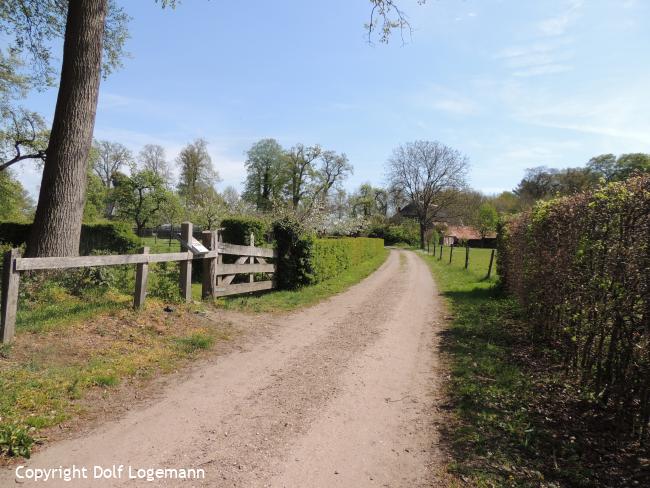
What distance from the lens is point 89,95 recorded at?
7883 mm

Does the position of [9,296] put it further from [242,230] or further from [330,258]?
[330,258]

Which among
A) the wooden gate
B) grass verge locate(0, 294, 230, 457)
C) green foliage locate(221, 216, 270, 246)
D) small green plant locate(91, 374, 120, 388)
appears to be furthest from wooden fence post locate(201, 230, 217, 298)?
small green plant locate(91, 374, 120, 388)

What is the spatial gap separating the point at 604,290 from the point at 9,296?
291 inches

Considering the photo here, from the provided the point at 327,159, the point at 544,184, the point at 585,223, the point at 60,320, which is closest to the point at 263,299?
the point at 60,320

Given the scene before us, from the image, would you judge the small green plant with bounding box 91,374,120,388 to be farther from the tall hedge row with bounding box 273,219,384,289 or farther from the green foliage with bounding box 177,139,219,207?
the green foliage with bounding box 177,139,219,207

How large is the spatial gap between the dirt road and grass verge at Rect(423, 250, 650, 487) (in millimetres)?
322

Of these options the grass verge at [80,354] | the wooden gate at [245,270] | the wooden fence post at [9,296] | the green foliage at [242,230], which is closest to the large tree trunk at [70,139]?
the grass verge at [80,354]

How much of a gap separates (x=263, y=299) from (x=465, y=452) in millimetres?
7699

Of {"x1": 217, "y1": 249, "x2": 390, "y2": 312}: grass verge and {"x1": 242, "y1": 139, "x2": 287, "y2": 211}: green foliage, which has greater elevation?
{"x1": 242, "y1": 139, "x2": 287, "y2": 211}: green foliage

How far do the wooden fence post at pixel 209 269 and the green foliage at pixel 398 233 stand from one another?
5366 cm

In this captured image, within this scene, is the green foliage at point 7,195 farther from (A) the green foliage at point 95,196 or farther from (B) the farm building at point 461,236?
(B) the farm building at point 461,236

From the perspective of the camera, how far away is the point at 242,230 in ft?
42.5

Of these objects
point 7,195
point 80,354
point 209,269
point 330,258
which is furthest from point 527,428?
point 7,195

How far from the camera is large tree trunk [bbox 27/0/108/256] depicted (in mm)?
7531
